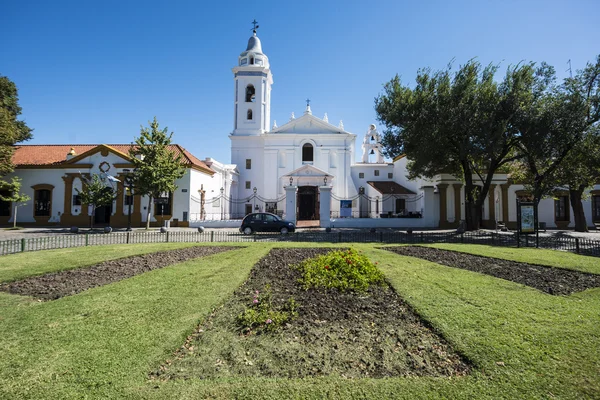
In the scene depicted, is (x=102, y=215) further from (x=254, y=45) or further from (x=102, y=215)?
(x=254, y=45)

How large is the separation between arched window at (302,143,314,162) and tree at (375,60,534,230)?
15433 mm

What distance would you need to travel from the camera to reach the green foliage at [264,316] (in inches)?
173

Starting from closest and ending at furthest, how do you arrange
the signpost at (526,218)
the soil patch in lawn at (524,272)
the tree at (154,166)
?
the soil patch in lawn at (524,272), the signpost at (526,218), the tree at (154,166)

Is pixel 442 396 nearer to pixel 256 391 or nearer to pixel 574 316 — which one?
pixel 256 391

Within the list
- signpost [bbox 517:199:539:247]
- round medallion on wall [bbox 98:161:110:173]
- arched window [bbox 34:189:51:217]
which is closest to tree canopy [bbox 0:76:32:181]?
arched window [bbox 34:189:51:217]

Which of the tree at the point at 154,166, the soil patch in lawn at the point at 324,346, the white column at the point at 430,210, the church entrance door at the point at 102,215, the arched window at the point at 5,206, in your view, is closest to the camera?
the soil patch in lawn at the point at 324,346

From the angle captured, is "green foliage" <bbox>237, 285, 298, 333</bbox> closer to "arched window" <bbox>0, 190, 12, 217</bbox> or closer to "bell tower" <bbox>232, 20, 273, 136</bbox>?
"arched window" <bbox>0, 190, 12, 217</bbox>

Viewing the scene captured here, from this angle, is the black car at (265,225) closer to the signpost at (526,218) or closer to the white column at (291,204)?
the white column at (291,204)

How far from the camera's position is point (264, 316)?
4.57 metres

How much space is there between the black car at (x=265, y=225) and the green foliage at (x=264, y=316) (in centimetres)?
1447

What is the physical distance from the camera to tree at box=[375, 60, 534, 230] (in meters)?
18.2

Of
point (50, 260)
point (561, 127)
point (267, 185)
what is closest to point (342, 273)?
point (50, 260)

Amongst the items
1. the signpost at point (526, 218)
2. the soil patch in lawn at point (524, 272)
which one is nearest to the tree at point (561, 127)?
the signpost at point (526, 218)

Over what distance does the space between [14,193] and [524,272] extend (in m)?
34.2
